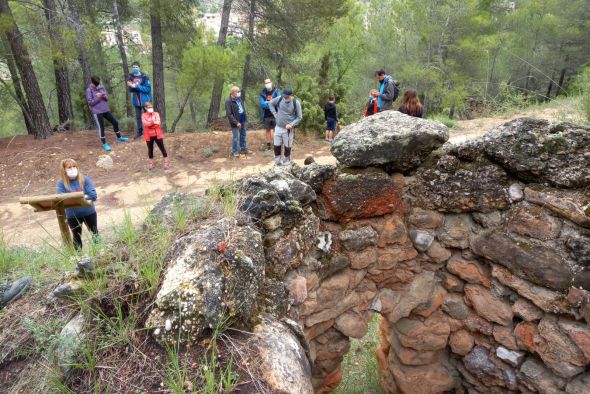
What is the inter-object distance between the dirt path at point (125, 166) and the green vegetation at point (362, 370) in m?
3.50

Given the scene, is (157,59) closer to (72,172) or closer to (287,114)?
(287,114)

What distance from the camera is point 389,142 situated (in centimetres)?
347

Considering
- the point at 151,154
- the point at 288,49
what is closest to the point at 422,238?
the point at 151,154

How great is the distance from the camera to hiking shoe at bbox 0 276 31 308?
2365 mm

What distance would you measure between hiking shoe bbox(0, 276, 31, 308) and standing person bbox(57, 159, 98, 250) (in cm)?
173

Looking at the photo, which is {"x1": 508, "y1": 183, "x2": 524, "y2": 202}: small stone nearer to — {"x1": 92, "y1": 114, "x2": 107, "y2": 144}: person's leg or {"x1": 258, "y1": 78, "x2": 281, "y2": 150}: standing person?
{"x1": 258, "y1": 78, "x2": 281, "y2": 150}: standing person

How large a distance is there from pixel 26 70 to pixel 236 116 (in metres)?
4.91

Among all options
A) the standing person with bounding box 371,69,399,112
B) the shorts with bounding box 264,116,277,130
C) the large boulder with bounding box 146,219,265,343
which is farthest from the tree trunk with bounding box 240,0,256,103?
the large boulder with bounding box 146,219,265,343

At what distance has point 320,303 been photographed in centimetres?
358

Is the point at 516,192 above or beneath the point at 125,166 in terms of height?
above

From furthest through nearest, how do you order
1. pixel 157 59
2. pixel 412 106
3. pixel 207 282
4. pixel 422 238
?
pixel 157 59, pixel 412 106, pixel 422 238, pixel 207 282

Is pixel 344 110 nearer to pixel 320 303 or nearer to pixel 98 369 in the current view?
pixel 320 303

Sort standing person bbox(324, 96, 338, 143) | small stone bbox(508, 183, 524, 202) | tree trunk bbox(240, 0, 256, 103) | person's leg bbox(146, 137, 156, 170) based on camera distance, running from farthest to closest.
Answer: tree trunk bbox(240, 0, 256, 103) < standing person bbox(324, 96, 338, 143) < person's leg bbox(146, 137, 156, 170) < small stone bbox(508, 183, 524, 202)

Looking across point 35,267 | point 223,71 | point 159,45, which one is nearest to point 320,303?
point 35,267
